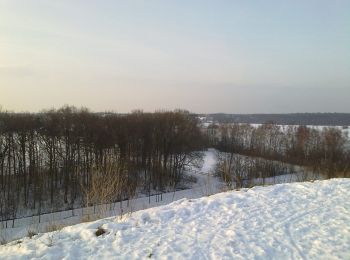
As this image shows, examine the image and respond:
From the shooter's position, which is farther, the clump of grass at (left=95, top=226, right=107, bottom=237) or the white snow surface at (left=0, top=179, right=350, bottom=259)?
the clump of grass at (left=95, top=226, right=107, bottom=237)

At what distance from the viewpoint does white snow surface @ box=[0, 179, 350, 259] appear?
17.8ft

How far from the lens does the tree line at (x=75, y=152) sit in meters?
33.1

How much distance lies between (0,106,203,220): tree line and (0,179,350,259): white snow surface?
21708mm

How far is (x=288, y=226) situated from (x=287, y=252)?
47.9 inches

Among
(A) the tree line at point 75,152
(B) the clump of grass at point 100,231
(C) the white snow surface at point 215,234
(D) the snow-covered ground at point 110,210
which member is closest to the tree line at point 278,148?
(D) the snow-covered ground at point 110,210

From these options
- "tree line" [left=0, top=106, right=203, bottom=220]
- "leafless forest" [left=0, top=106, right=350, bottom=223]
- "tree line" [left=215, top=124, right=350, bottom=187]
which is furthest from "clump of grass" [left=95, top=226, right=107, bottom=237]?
"tree line" [left=0, top=106, right=203, bottom=220]

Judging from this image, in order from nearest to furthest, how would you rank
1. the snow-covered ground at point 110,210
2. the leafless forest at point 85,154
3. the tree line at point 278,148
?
the snow-covered ground at point 110,210 → the leafless forest at point 85,154 → the tree line at point 278,148

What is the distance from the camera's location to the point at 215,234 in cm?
617

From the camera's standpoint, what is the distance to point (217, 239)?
5.93 meters

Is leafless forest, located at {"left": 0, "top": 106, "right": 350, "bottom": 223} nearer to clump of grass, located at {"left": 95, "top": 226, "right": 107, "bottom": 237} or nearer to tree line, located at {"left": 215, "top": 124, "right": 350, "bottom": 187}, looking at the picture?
tree line, located at {"left": 215, "top": 124, "right": 350, "bottom": 187}

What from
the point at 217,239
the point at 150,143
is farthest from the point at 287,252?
the point at 150,143

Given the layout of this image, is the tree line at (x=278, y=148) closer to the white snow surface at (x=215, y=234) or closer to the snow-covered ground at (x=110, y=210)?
the snow-covered ground at (x=110, y=210)

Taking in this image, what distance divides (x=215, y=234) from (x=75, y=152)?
33547mm

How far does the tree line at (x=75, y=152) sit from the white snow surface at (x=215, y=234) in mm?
21708
